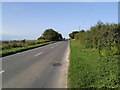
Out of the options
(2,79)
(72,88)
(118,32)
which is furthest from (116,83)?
(118,32)

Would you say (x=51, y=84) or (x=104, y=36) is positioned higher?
(x=104, y=36)

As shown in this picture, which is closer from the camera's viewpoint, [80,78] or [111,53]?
[80,78]

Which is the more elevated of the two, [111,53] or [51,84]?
[111,53]

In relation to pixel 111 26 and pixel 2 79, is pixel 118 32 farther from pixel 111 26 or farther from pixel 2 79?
pixel 2 79

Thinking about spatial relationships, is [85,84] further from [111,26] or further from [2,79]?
[111,26]

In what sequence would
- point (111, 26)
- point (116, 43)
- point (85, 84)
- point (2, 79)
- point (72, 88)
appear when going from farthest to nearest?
point (111, 26)
point (116, 43)
point (2, 79)
point (85, 84)
point (72, 88)

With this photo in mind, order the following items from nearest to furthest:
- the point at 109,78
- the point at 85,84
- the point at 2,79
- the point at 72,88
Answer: the point at 72,88 → the point at 85,84 → the point at 109,78 → the point at 2,79

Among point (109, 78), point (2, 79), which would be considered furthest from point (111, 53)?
point (2, 79)

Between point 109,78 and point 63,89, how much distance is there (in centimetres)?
197

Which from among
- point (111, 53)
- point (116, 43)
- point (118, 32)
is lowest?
point (111, 53)

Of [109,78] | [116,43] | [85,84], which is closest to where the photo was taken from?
[85,84]

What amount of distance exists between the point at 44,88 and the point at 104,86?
2.21 metres

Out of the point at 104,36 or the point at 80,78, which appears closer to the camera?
the point at 80,78

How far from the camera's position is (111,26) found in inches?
523
